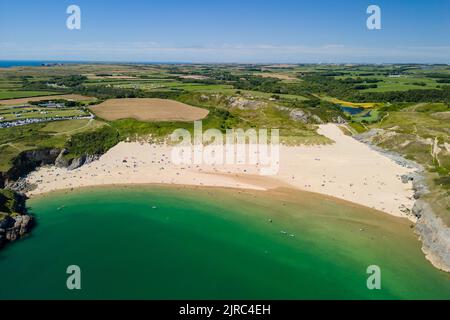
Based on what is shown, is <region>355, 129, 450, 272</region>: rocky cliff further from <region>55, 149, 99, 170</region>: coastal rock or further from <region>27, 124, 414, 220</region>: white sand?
<region>55, 149, 99, 170</region>: coastal rock

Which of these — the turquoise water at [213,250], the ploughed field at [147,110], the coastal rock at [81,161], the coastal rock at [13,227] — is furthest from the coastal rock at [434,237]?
the ploughed field at [147,110]

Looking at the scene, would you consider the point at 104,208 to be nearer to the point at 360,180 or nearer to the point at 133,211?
the point at 133,211

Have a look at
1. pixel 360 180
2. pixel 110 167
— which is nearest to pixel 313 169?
pixel 360 180

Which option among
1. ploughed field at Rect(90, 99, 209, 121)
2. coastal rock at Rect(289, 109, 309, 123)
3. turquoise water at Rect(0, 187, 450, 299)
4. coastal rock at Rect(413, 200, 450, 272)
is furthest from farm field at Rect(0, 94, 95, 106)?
coastal rock at Rect(413, 200, 450, 272)

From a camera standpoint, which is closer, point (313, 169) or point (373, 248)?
point (373, 248)

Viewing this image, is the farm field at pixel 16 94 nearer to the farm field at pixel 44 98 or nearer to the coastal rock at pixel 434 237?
the farm field at pixel 44 98
